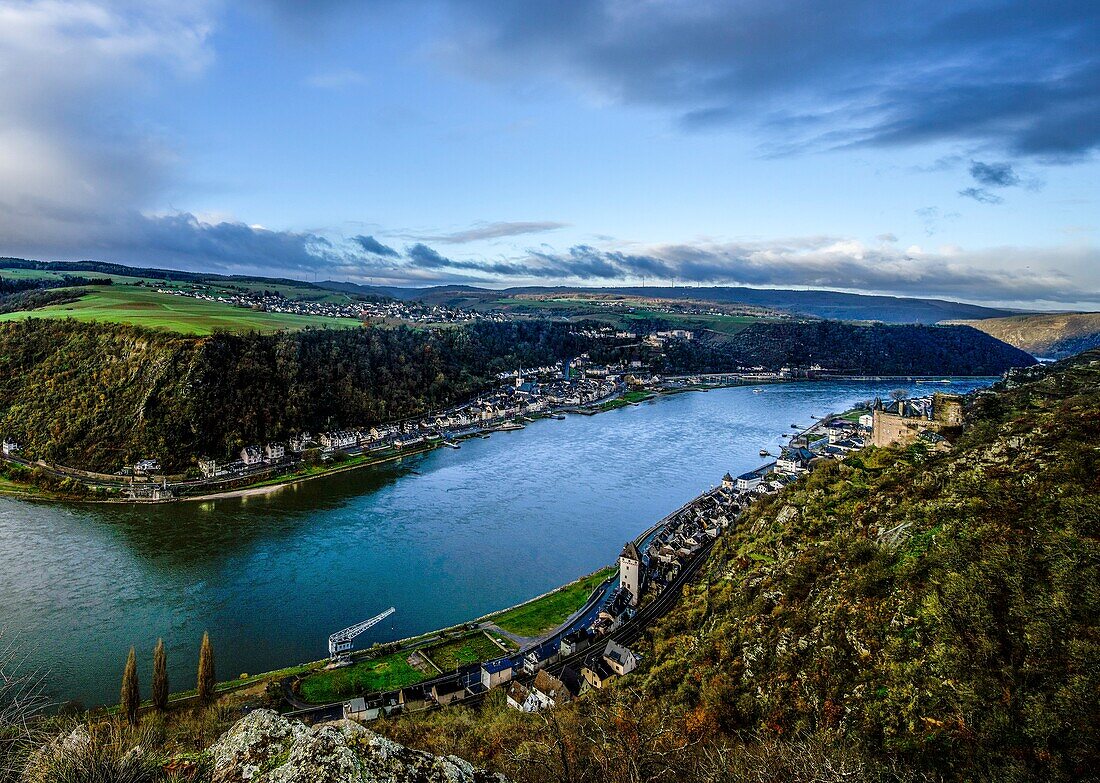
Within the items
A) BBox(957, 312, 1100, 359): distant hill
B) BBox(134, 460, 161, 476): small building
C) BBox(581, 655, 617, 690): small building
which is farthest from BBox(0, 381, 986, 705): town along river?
BBox(957, 312, 1100, 359): distant hill

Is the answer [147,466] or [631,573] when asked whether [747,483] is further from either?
[147,466]

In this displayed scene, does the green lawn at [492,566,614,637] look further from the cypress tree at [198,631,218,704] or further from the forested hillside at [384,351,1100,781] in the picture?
the cypress tree at [198,631,218,704]

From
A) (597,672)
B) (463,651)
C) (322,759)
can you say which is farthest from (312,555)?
(322,759)

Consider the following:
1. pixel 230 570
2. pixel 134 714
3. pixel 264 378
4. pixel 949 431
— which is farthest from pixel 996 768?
pixel 264 378

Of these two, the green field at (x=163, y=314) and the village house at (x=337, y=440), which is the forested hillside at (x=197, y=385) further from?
the green field at (x=163, y=314)

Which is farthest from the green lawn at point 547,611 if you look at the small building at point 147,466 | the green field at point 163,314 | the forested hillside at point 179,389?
the green field at point 163,314

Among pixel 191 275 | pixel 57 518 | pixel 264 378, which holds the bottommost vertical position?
pixel 57 518

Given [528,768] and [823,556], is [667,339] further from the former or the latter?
[528,768]
